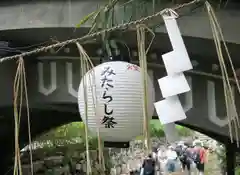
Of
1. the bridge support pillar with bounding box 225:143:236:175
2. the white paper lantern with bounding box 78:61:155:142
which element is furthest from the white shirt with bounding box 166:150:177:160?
the bridge support pillar with bounding box 225:143:236:175

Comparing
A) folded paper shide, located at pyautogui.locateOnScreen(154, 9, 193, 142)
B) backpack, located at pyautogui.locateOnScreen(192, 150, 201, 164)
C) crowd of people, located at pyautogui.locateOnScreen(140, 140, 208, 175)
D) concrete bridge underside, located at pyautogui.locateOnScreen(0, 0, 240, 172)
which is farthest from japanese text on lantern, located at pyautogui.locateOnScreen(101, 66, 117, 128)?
concrete bridge underside, located at pyautogui.locateOnScreen(0, 0, 240, 172)

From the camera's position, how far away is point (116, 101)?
177 centimetres

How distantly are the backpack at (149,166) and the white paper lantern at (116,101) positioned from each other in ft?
0.73

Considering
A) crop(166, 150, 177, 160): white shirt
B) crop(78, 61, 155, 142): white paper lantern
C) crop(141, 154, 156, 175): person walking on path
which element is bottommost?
crop(141, 154, 156, 175): person walking on path

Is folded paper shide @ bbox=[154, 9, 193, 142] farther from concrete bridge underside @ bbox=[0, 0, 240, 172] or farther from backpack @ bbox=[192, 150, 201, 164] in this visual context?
concrete bridge underside @ bbox=[0, 0, 240, 172]

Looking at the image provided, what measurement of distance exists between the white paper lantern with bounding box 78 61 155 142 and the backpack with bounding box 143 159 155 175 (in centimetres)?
22

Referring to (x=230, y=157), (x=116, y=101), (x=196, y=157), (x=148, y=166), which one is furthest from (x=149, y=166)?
(x=230, y=157)

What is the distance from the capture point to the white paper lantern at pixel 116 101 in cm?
176

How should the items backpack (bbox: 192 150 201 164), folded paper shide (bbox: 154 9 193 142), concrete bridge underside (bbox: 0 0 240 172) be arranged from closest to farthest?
folded paper shide (bbox: 154 9 193 142) → backpack (bbox: 192 150 201 164) → concrete bridge underside (bbox: 0 0 240 172)

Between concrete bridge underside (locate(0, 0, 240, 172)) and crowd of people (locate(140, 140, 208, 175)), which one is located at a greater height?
concrete bridge underside (locate(0, 0, 240, 172))

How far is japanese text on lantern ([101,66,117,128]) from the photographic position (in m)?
1.76

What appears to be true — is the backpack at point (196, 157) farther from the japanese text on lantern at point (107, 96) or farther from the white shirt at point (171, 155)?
the japanese text on lantern at point (107, 96)

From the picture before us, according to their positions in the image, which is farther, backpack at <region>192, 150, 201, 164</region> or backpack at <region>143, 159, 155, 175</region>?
backpack at <region>192, 150, 201, 164</region>

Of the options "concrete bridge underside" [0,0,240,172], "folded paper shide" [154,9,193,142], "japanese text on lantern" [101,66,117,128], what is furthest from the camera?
"concrete bridge underside" [0,0,240,172]
